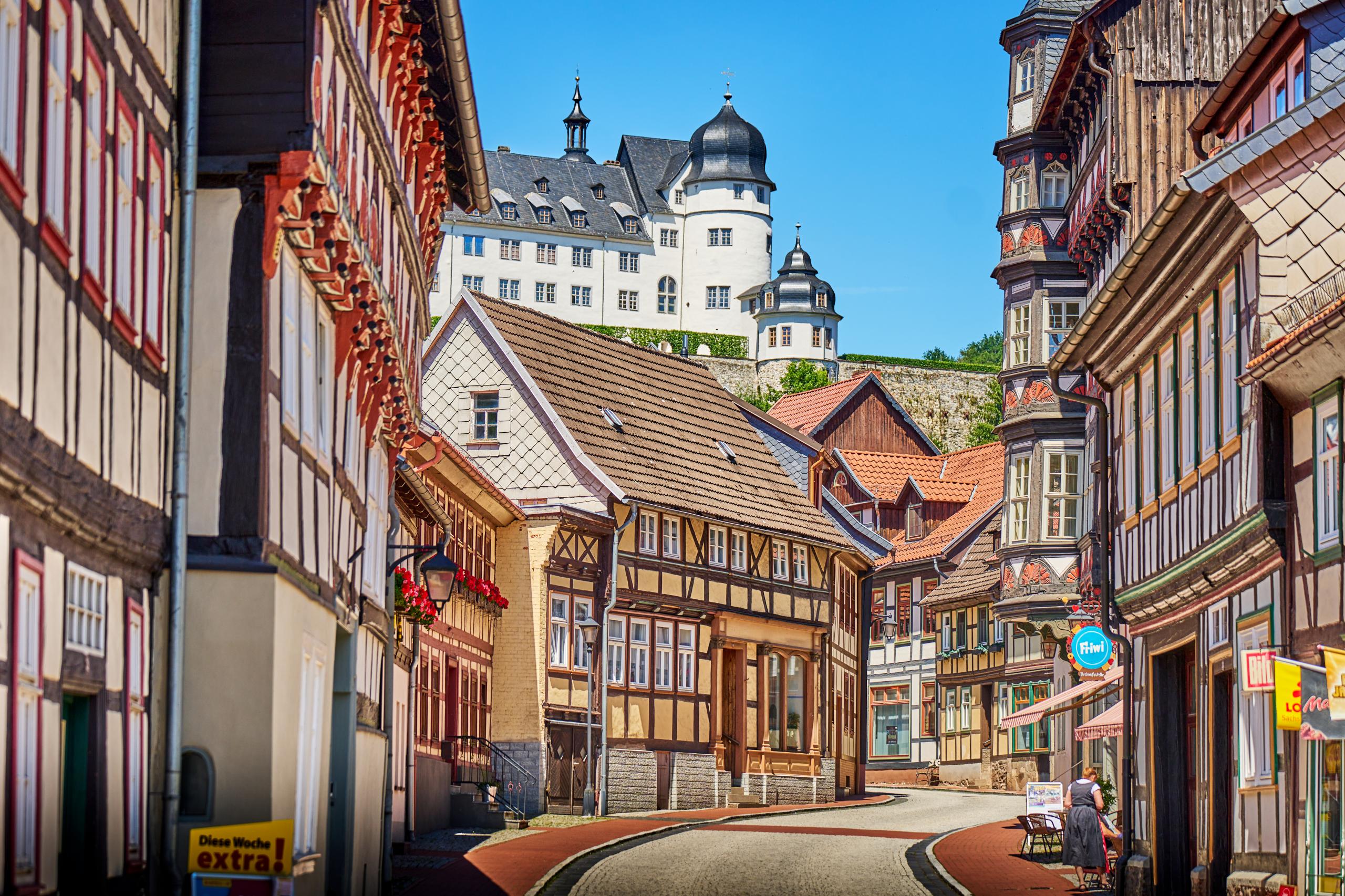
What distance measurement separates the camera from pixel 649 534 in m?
39.8

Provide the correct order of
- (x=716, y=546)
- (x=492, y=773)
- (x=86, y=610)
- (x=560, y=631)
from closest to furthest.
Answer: (x=86, y=610) < (x=492, y=773) < (x=560, y=631) < (x=716, y=546)

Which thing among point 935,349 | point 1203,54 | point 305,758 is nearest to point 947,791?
point 1203,54

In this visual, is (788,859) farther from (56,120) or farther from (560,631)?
(56,120)

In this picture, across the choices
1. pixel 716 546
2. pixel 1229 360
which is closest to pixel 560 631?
pixel 716 546

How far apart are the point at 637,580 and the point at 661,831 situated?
27.1 ft

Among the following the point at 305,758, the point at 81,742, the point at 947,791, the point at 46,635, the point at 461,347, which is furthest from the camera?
the point at 947,791

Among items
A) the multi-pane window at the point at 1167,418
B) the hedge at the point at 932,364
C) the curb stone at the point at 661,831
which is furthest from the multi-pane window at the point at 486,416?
the hedge at the point at 932,364

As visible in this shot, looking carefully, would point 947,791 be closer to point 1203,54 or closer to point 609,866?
point 1203,54

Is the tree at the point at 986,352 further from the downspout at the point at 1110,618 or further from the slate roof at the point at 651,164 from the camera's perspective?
the downspout at the point at 1110,618

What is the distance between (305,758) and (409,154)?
854 centimetres

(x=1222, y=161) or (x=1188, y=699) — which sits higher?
(x=1222, y=161)

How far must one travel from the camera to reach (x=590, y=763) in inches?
1470

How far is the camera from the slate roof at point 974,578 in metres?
55.8

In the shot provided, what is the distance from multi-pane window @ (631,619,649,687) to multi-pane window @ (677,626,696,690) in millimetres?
1008
